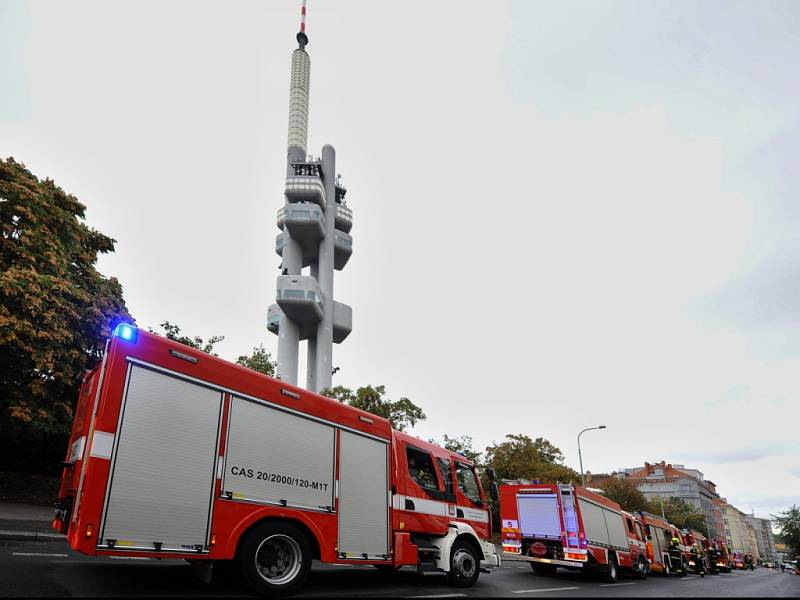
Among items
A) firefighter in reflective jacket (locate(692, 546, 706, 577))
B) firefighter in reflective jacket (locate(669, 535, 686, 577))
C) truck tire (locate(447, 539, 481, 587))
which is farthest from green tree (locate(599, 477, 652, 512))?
truck tire (locate(447, 539, 481, 587))

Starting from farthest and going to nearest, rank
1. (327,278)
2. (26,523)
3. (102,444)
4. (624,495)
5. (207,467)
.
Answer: (327,278), (624,495), (26,523), (207,467), (102,444)

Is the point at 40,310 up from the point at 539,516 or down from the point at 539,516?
up

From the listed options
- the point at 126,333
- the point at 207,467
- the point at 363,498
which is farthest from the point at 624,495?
the point at 126,333

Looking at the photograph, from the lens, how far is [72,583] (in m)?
6.31

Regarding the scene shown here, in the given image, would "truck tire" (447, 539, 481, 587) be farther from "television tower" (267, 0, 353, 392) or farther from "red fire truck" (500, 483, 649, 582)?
"television tower" (267, 0, 353, 392)

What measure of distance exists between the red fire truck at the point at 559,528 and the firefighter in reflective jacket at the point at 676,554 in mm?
8760

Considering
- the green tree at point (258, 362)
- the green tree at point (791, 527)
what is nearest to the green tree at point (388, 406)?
the green tree at point (258, 362)

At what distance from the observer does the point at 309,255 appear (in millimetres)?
59906

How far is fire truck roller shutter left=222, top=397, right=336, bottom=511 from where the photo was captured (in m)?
6.81

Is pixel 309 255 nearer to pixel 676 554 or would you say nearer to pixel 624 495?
pixel 624 495

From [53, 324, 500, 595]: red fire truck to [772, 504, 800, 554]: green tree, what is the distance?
2796 inches

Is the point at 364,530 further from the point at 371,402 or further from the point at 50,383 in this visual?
the point at 371,402

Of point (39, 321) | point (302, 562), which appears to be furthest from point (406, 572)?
point (39, 321)

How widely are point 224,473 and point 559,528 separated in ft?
37.2
